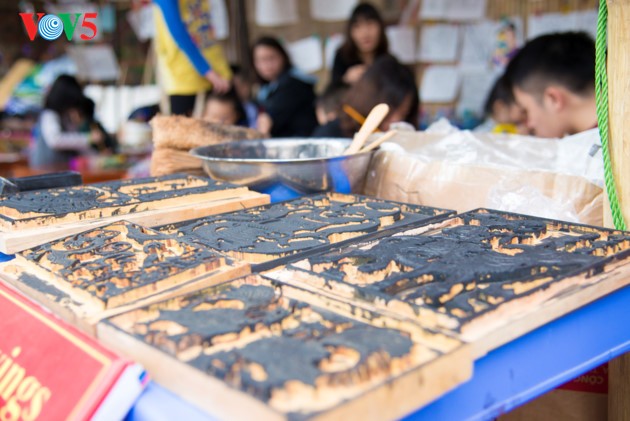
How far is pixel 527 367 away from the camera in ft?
2.49

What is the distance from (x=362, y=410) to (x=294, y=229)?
0.58 meters

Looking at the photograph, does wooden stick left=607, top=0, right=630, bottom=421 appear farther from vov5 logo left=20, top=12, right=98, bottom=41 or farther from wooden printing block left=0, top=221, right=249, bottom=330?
vov5 logo left=20, top=12, right=98, bottom=41

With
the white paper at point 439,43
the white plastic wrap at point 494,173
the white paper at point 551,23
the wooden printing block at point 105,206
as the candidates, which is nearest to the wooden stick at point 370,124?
the white plastic wrap at point 494,173

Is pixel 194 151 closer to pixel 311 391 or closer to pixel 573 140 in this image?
pixel 573 140

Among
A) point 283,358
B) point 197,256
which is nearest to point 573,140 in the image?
point 197,256

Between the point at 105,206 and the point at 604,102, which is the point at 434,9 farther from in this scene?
the point at 105,206

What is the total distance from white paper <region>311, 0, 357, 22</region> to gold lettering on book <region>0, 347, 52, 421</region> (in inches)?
147

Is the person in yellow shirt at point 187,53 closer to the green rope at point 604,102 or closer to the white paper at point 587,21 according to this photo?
the white paper at point 587,21

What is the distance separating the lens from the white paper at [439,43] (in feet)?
12.8

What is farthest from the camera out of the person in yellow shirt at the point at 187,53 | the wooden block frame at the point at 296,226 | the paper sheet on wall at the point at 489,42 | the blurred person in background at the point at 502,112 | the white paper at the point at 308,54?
the white paper at the point at 308,54

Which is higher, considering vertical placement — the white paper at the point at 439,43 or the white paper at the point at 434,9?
the white paper at the point at 434,9

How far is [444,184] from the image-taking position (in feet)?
4.94

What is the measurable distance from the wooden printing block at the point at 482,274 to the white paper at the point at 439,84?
3055 mm

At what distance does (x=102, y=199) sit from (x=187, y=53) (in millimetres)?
2012
